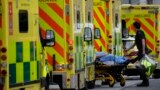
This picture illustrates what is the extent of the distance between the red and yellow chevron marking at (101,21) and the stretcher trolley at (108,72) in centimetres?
222

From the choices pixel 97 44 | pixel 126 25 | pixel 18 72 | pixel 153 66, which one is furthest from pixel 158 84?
pixel 18 72

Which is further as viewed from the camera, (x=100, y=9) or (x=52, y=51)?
(x=100, y=9)

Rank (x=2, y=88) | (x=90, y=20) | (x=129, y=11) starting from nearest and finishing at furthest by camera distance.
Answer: (x=2, y=88) → (x=90, y=20) → (x=129, y=11)

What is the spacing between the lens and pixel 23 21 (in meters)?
12.0

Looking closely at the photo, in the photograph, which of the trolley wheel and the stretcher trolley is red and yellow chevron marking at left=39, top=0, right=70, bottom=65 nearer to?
the stretcher trolley

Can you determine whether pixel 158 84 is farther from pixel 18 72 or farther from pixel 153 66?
pixel 18 72

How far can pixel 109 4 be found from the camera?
2383 centimetres

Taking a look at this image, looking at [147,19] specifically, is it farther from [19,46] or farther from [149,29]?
[19,46]

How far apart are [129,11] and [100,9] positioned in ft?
16.2

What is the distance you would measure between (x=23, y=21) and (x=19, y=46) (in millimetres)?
482

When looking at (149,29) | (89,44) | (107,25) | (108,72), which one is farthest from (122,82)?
(149,29)

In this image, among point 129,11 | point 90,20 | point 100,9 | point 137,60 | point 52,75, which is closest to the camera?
point 52,75

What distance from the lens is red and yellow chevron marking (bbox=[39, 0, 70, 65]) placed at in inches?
627

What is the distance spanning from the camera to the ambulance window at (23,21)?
38.9 ft
